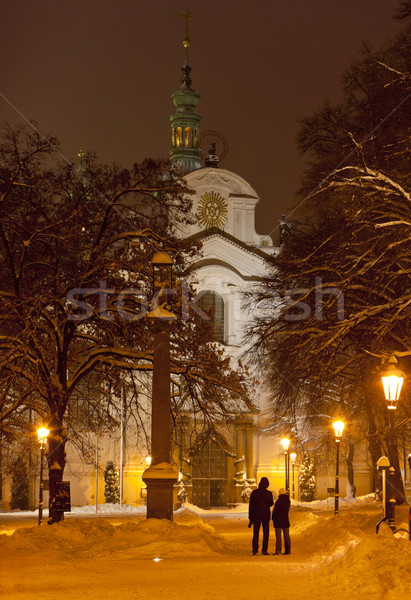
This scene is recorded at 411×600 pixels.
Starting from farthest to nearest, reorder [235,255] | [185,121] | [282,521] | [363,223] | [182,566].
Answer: [185,121], [235,255], [363,223], [282,521], [182,566]

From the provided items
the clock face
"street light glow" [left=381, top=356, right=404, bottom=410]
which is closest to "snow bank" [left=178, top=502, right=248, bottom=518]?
the clock face

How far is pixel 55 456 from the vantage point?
21875mm

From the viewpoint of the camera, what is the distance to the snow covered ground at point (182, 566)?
35.8 feet

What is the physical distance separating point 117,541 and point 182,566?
230 cm

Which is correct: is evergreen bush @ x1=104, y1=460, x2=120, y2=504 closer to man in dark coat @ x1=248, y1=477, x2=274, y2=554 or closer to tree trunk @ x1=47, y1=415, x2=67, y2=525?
tree trunk @ x1=47, y1=415, x2=67, y2=525

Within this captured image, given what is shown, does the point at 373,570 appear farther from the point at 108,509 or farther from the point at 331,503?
the point at 331,503

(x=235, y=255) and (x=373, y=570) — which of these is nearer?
(x=373, y=570)

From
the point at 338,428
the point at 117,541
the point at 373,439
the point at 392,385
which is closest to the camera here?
the point at 117,541

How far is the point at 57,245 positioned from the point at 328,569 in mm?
11828

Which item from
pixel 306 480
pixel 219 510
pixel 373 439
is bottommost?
pixel 219 510

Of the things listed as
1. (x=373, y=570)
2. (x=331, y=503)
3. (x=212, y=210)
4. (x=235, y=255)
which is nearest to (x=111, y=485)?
(x=331, y=503)

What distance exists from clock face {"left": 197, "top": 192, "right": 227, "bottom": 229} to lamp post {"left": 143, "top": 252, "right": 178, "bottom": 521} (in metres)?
33.3

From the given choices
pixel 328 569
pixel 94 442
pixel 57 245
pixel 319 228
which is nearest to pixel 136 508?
pixel 94 442

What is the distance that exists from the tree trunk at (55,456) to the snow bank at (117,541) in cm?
395
